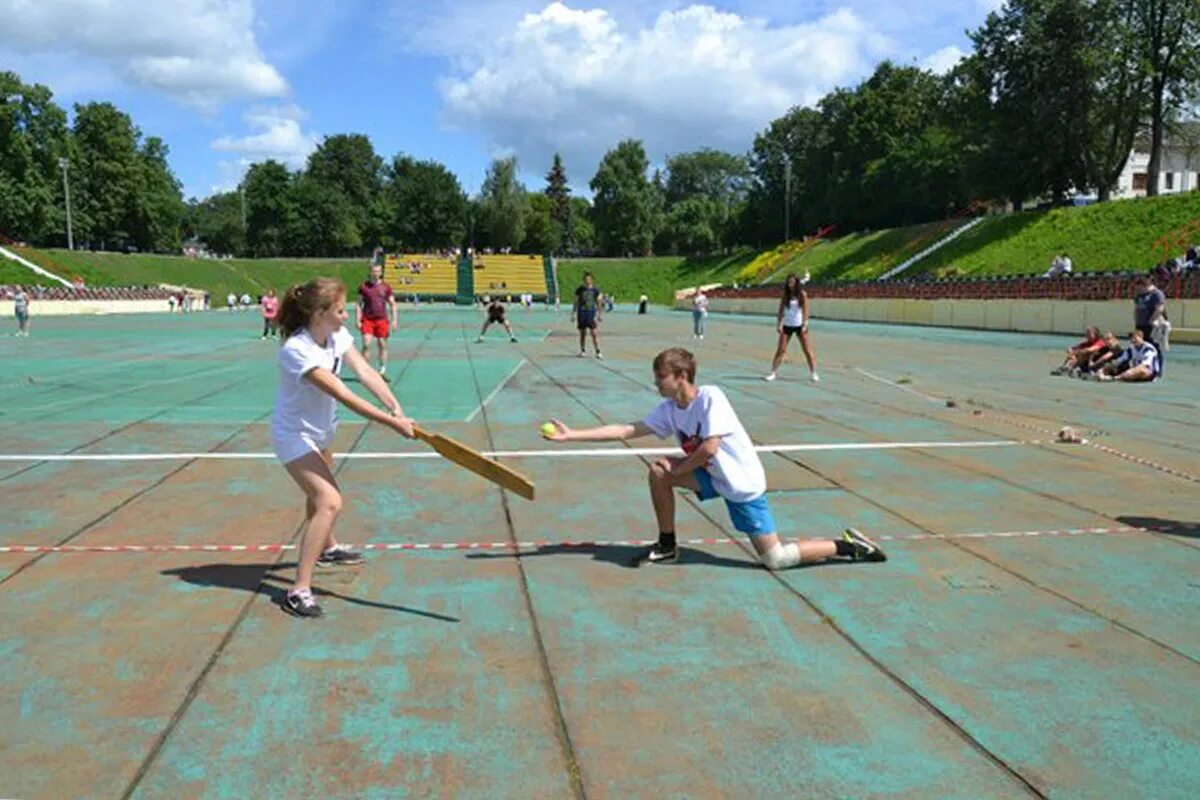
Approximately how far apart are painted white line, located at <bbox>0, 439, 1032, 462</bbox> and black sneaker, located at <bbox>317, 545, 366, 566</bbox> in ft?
10.3

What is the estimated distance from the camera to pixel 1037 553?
5.38 m

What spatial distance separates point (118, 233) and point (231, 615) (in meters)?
109

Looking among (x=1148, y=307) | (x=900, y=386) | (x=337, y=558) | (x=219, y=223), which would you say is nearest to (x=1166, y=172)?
(x=1148, y=307)

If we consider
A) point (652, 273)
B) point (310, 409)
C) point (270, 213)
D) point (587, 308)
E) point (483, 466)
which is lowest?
point (483, 466)

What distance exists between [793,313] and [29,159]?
87.6 m

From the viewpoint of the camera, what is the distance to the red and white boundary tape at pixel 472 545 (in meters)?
5.42

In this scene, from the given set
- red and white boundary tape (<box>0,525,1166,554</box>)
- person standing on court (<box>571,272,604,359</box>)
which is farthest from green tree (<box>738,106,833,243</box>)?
red and white boundary tape (<box>0,525,1166,554</box>)

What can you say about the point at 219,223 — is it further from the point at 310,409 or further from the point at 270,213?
the point at 310,409

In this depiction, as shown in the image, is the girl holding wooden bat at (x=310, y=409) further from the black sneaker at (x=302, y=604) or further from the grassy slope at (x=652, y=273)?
the grassy slope at (x=652, y=273)

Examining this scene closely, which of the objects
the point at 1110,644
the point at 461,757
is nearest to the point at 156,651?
the point at 461,757

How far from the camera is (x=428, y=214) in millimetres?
117125

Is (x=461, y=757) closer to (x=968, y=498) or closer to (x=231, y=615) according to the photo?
(x=231, y=615)

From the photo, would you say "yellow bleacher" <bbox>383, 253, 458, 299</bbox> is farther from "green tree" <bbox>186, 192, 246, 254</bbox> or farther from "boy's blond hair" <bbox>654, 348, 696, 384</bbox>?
"boy's blond hair" <bbox>654, 348, 696, 384</bbox>

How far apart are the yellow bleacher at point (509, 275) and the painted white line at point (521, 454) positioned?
7974 centimetres
